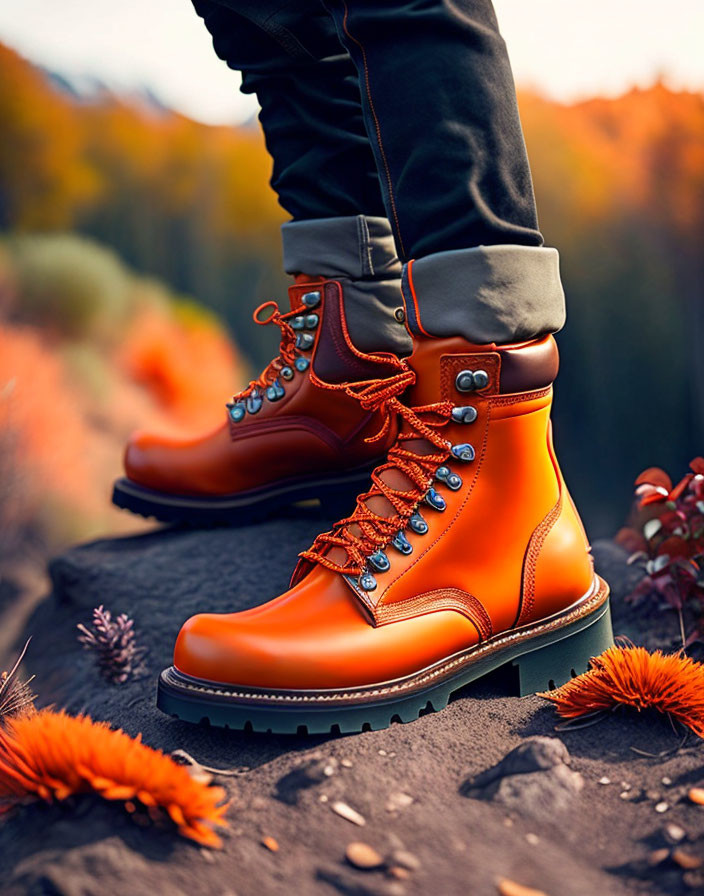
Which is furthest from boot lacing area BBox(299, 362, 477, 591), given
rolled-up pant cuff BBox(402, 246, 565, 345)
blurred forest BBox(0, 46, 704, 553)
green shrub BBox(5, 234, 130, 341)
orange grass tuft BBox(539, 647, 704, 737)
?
green shrub BBox(5, 234, 130, 341)

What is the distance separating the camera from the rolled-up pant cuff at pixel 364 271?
170 cm

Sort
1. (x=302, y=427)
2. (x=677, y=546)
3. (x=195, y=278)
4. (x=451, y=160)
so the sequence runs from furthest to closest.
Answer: (x=195, y=278)
(x=677, y=546)
(x=302, y=427)
(x=451, y=160)

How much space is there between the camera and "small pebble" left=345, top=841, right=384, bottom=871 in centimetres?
99

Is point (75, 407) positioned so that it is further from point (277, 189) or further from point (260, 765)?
point (260, 765)

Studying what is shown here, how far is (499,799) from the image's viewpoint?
43.6 inches

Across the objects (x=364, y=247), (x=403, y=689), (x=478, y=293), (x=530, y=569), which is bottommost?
(x=403, y=689)

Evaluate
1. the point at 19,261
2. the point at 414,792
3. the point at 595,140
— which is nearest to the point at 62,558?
the point at 414,792

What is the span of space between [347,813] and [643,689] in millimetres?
474

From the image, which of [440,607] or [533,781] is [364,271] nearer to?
[440,607]

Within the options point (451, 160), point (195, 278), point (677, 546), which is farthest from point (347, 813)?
point (195, 278)

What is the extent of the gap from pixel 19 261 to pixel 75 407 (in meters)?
0.65

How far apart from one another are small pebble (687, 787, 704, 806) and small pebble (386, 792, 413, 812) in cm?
36

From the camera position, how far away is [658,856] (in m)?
1.01

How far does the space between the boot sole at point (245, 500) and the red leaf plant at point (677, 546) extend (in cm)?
65
